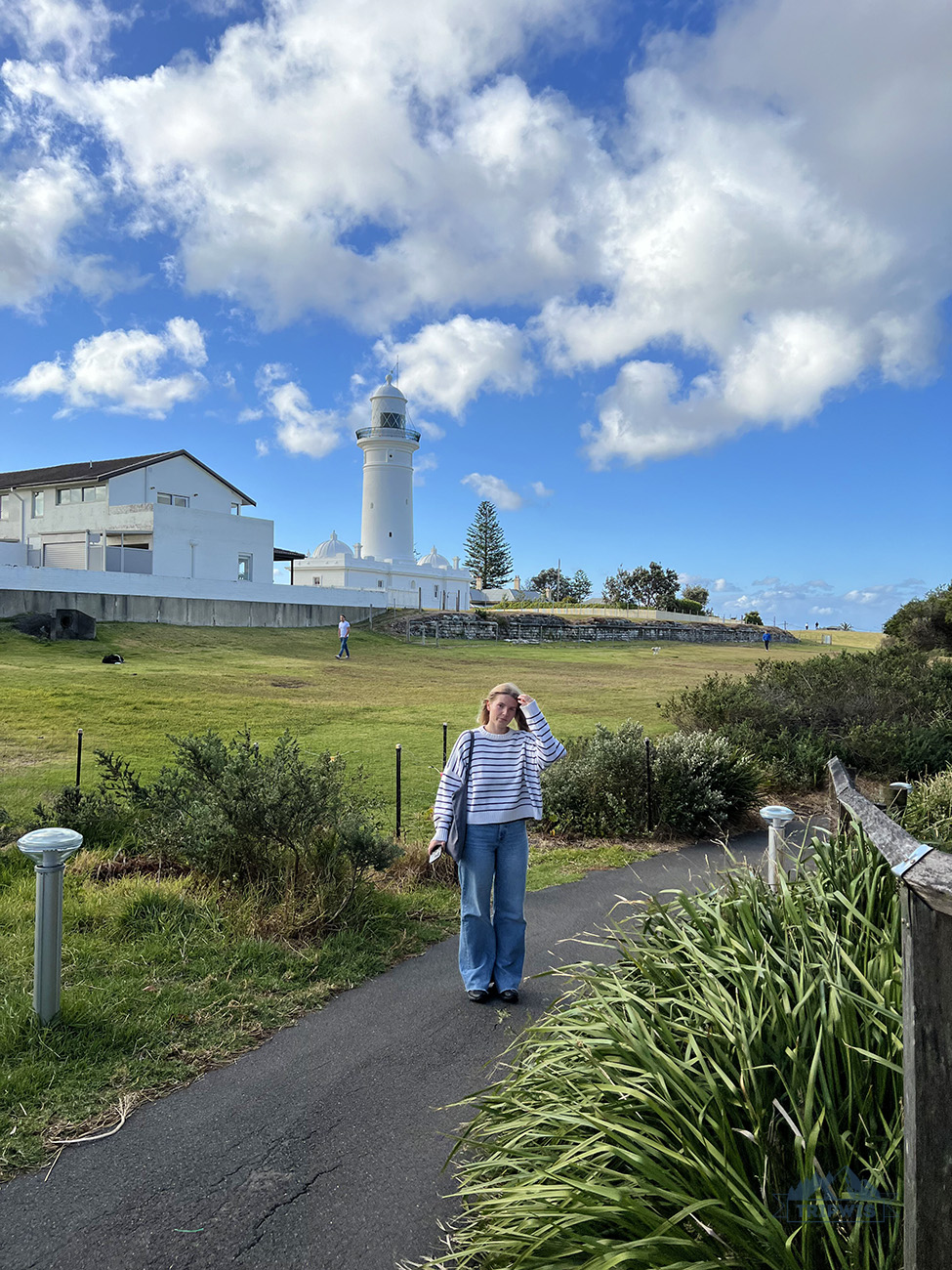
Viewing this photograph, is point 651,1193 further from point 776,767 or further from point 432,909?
point 776,767

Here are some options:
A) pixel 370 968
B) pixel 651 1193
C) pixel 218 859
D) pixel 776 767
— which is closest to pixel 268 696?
pixel 776 767

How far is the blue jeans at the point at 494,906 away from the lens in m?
4.75

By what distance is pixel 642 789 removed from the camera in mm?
9094

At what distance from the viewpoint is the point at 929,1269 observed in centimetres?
173

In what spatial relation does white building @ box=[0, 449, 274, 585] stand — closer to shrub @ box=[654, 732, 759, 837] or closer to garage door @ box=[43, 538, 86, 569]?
garage door @ box=[43, 538, 86, 569]

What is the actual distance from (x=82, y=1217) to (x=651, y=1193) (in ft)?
6.52

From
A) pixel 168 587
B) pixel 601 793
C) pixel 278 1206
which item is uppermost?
pixel 168 587

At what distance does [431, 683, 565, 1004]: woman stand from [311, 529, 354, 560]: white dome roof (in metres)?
49.6

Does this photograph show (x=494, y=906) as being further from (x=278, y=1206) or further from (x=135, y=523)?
(x=135, y=523)

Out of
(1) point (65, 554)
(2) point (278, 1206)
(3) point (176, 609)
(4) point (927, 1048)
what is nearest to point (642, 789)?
(2) point (278, 1206)

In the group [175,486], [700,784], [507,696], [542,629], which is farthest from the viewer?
[542,629]

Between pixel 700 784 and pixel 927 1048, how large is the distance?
749 centimetres

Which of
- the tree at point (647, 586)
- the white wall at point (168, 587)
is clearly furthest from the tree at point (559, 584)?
the white wall at point (168, 587)

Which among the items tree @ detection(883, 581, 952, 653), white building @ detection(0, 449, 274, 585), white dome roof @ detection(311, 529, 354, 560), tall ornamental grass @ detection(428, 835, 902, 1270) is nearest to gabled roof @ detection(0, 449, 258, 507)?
white building @ detection(0, 449, 274, 585)
